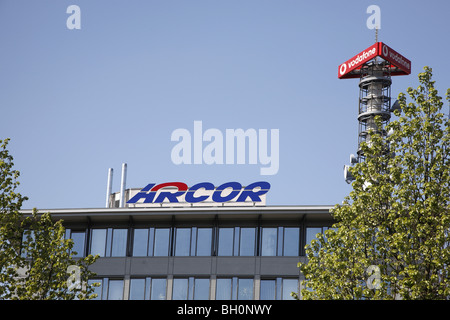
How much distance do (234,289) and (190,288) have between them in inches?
148

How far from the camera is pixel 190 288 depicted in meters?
56.8

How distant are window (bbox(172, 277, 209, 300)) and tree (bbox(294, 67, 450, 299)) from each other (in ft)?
78.9

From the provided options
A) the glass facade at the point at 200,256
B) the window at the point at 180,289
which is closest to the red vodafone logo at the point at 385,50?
the glass facade at the point at 200,256

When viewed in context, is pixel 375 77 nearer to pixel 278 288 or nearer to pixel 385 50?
pixel 385 50

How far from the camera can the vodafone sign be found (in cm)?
9712

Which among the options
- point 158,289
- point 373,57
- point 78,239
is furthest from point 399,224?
point 373,57

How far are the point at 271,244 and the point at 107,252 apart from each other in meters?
14.4

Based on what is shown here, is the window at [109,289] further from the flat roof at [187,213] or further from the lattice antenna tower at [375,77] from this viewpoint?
the lattice antenna tower at [375,77]

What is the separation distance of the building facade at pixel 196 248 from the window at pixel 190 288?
0.08 metres

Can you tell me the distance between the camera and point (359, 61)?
100 meters

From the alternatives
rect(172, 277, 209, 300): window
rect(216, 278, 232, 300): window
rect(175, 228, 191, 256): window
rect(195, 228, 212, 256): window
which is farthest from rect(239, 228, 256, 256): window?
rect(175, 228, 191, 256): window

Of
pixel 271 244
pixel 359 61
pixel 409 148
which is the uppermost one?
pixel 359 61
